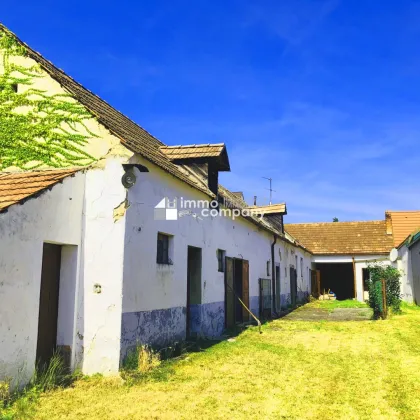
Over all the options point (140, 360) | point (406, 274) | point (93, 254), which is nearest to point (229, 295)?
point (140, 360)

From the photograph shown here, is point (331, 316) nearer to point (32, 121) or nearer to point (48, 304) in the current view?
point (48, 304)

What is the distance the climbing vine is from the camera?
7.63m

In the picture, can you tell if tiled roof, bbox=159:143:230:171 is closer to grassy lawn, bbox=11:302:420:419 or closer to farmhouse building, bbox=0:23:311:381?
farmhouse building, bbox=0:23:311:381

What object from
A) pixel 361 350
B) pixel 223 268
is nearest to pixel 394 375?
pixel 361 350

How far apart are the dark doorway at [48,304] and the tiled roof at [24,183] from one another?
0.99 m

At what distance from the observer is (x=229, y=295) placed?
1251 cm

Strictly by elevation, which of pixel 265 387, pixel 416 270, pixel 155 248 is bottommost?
pixel 265 387

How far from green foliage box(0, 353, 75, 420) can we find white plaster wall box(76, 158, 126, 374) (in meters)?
0.38

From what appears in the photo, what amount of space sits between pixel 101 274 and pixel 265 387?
330cm

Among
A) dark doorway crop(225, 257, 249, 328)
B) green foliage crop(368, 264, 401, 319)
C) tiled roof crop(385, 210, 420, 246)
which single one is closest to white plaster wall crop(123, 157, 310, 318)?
dark doorway crop(225, 257, 249, 328)

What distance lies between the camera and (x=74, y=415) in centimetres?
497

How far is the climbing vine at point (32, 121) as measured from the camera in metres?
A: 7.63

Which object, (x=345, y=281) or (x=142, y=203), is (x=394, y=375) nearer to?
(x=142, y=203)

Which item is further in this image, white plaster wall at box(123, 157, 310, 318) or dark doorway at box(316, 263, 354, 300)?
dark doorway at box(316, 263, 354, 300)
